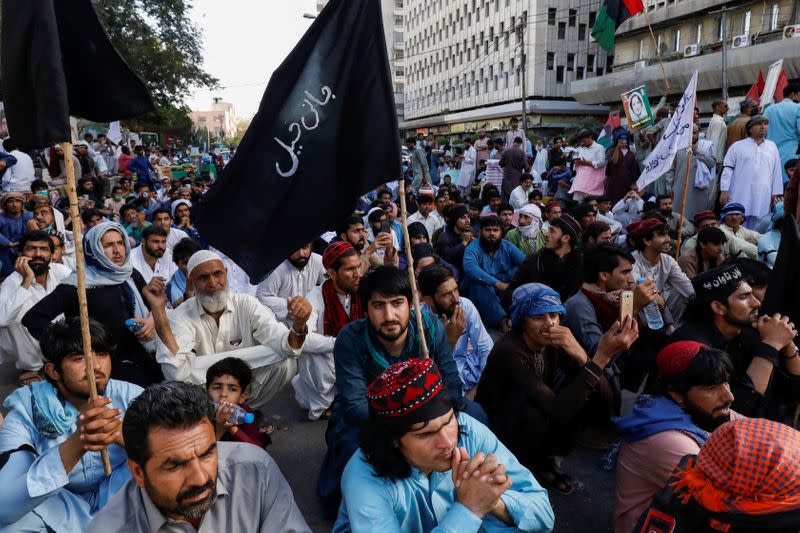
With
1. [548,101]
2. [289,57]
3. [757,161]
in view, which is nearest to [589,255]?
[289,57]

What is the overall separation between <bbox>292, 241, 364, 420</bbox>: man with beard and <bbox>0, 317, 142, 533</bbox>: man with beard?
1783mm

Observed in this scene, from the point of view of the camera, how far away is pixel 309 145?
2.86m

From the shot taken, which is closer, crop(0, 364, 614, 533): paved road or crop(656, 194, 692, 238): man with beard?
crop(0, 364, 614, 533): paved road

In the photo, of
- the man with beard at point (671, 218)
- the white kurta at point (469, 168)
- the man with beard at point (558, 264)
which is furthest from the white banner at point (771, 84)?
the white kurta at point (469, 168)

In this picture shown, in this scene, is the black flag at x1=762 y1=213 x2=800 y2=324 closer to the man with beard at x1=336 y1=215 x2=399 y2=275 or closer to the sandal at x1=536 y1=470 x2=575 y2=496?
the sandal at x1=536 y1=470 x2=575 y2=496

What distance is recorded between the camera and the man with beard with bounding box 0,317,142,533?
2.13 metres

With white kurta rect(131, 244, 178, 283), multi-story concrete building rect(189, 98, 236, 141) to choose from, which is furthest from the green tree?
multi-story concrete building rect(189, 98, 236, 141)

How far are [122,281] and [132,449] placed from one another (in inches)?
108

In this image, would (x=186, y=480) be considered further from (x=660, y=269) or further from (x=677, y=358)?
(x=660, y=269)

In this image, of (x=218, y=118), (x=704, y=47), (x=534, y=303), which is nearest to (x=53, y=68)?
(x=534, y=303)

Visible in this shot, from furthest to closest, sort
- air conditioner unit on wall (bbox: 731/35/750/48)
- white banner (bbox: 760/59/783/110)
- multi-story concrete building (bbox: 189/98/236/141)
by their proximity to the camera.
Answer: multi-story concrete building (bbox: 189/98/236/141), air conditioner unit on wall (bbox: 731/35/750/48), white banner (bbox: 760/59/783/110)

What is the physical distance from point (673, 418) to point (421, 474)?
1184mm

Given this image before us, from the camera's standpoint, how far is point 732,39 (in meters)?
27.5

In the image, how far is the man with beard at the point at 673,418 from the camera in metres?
2.49
